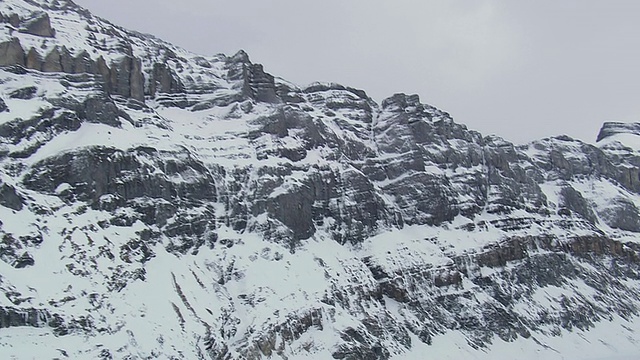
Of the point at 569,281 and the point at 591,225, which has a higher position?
the point at 591,225

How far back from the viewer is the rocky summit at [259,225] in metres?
91.6

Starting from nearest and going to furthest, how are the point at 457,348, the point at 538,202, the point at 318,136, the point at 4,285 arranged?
the point at 4,285
the point at 457,348
the point at 318,136
the point at 538,202

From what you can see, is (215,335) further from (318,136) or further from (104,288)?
(318,136)

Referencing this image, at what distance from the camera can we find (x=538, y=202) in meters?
180

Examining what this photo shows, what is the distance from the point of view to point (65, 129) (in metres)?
111

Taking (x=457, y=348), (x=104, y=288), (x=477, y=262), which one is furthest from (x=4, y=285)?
(x=477, y=262)

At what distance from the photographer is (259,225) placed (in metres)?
125

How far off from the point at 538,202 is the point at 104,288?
423 feet

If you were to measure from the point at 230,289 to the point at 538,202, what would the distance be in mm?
105148

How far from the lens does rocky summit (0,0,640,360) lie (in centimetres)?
9156

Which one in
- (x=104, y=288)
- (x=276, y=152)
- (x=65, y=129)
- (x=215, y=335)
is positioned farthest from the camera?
(x=276, y=152)

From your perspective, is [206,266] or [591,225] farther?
[591,225]

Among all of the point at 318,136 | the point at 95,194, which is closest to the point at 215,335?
the point at 95,194

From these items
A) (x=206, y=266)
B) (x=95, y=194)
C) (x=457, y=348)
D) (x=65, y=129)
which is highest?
(x=65, y=129)
